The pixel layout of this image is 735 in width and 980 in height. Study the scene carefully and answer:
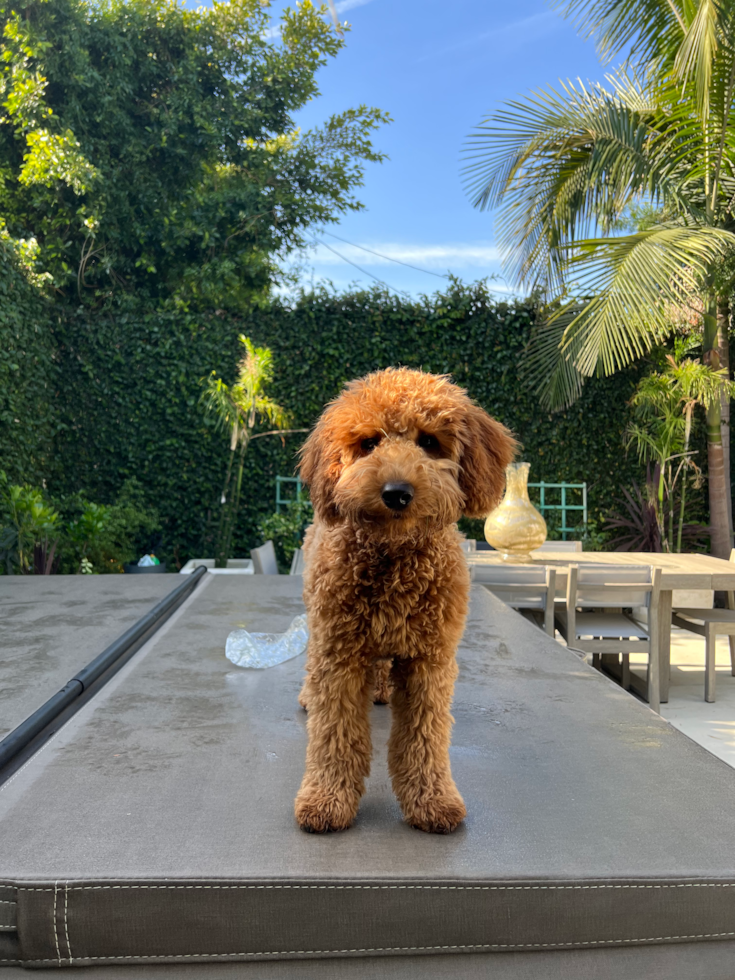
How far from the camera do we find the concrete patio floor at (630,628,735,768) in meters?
3.19

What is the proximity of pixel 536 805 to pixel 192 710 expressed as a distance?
2.81 ft

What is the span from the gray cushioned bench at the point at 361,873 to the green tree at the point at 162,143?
24.5 feet

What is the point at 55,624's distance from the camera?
2605 mm

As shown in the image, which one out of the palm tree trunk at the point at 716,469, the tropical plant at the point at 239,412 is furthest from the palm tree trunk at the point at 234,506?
the palm tree trunk at the point at 716,469

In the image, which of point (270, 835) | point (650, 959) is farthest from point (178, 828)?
point (650, 959)

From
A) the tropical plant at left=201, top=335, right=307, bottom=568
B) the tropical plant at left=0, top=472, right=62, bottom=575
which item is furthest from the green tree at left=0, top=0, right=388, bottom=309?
the tropical plant at left=0, top=472, right=62, bottom=575

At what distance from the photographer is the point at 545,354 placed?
21.3 ft

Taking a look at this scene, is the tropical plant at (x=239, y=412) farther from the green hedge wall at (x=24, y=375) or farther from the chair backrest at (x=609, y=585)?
the chair backrest at (x=609, y=585)

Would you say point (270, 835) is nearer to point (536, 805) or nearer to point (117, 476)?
point (536, 805)

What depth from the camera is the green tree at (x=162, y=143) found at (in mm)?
7715

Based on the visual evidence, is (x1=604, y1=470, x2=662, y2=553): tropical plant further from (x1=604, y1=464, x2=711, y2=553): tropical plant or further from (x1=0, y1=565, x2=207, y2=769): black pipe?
(x1=0, y1=565, x2=207, y2=769): black pipe

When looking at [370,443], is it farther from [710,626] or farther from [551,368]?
[551,368]

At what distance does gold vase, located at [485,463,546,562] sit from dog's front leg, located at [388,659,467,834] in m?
2.82

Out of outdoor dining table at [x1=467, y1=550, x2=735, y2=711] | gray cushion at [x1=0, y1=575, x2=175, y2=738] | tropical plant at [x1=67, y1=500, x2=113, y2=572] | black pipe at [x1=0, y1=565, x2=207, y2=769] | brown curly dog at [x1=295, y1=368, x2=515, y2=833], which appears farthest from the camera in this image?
tropical plant at [x1=67, y1=500, x2=113, y2=572]
